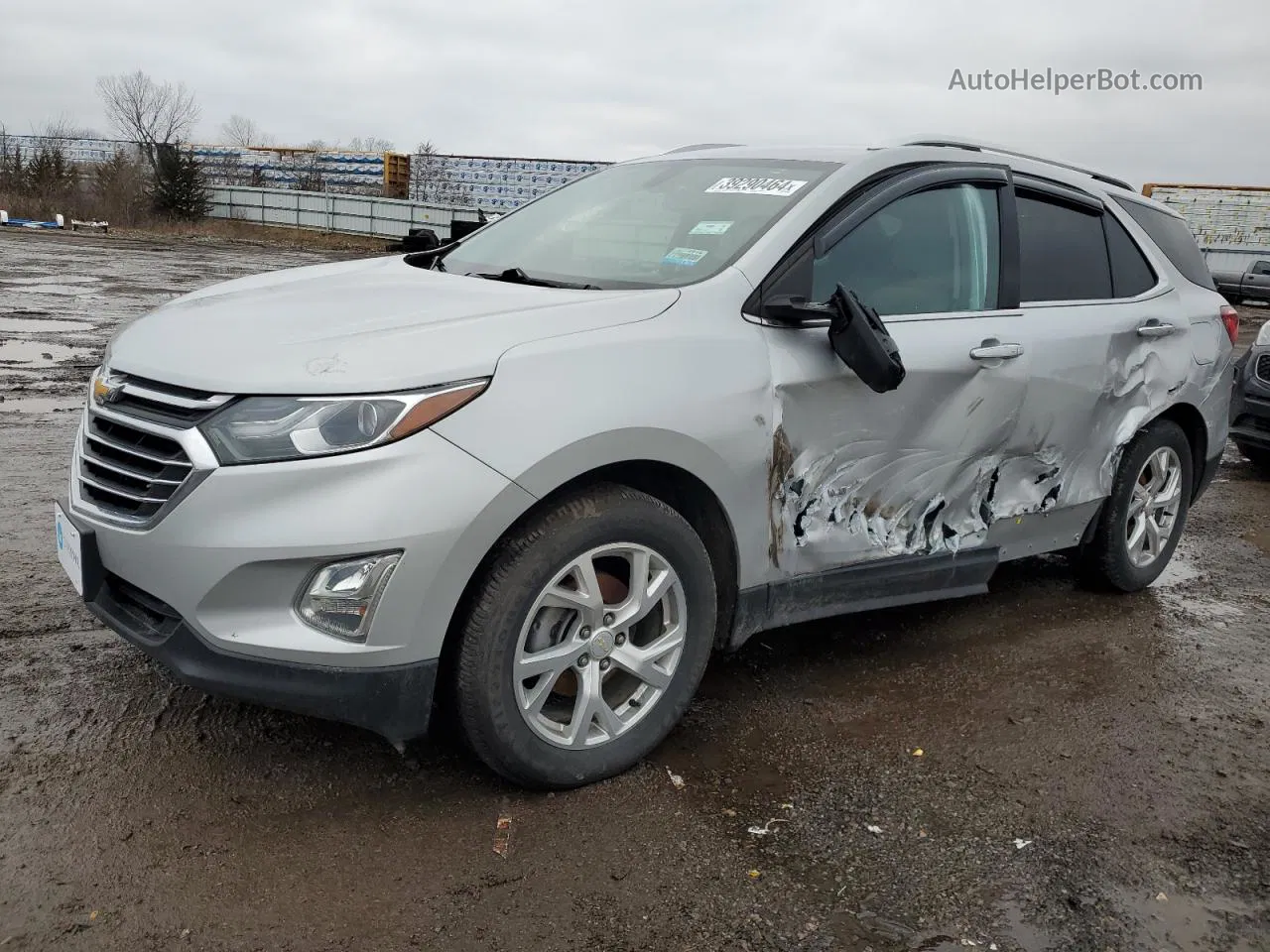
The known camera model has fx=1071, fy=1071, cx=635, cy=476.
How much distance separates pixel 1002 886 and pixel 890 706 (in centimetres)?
104

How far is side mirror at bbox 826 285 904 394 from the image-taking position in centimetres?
309

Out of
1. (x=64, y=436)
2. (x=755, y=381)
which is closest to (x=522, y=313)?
(x=755, y=381)

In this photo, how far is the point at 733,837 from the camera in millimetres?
2789

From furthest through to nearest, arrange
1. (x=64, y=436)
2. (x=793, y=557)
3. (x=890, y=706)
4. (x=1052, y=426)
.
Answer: (x=64, y=436) → (x=1052, y=426) → (x=890, y=706) → (x=793, y=557)

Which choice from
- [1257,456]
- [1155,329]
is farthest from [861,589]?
[1257,456]

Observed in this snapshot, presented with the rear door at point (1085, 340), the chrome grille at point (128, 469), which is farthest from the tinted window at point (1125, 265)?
the chrome grille at point (128, 469)

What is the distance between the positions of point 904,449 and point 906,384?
0.22 metres

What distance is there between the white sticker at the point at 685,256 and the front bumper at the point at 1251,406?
235 inches

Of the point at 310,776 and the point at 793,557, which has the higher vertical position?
the point at 793,557

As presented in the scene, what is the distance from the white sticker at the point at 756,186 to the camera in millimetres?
3523

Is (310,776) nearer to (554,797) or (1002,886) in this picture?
(554,797)

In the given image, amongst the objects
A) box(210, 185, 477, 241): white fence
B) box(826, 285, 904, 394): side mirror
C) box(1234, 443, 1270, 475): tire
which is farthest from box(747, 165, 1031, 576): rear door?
box(210, 185, 477, 241): white fence

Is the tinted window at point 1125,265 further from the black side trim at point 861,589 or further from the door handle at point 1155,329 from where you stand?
the black side trim at point 861,589

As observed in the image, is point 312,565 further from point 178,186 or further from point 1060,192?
point 178,186
